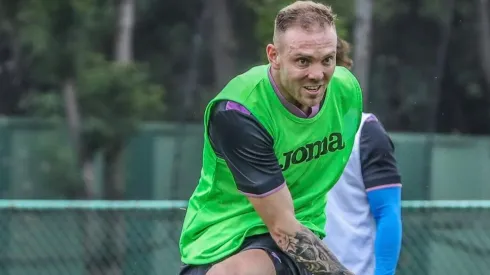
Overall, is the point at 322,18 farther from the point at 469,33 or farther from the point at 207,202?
the point at 469,33

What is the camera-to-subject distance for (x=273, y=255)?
3213 millimetres

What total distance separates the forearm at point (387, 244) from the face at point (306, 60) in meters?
1.10

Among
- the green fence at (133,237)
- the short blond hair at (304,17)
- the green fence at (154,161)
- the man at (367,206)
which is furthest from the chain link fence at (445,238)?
the green fence at (154,161)

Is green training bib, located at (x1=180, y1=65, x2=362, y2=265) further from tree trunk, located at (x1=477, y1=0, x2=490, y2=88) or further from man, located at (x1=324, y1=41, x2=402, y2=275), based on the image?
tree trunk, located at (x1=477, y1=0, x2=490, y2=88)

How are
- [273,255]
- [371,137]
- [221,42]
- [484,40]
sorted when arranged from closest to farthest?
[273,255], [371,137], [221,42], [484,40]

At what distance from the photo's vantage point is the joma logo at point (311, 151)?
3213mm

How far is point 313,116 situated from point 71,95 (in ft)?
27.8

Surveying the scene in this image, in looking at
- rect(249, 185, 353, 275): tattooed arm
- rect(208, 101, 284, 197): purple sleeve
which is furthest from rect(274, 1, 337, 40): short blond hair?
rect(249, 185, 353, 275): tattooed arm

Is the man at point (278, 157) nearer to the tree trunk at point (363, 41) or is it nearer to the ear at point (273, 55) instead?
the ear at point (273, 55)

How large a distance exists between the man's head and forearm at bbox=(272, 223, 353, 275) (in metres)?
0.39

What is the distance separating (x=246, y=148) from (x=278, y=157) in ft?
0.51

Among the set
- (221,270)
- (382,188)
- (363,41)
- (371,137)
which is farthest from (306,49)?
(363,41)

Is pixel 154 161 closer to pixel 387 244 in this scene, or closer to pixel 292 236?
pixel 387 244

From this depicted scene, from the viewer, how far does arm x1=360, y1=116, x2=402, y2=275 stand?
157 inches
